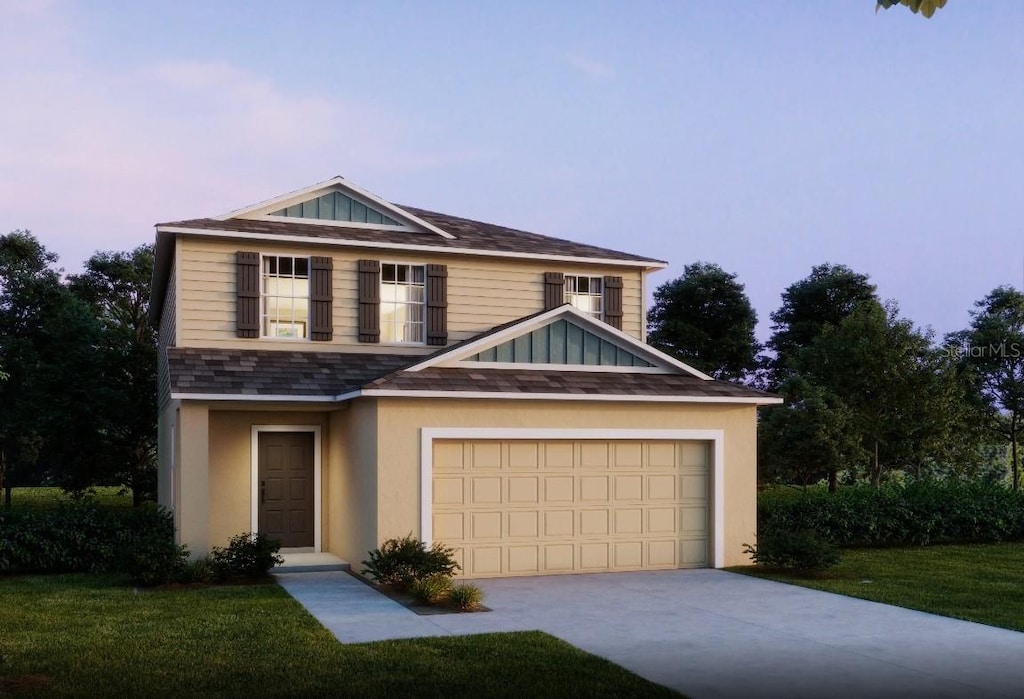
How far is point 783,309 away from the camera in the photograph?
42.3 m

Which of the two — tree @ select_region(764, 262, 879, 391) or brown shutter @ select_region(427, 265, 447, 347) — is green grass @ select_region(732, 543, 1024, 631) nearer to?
brown shutter @ select_region(427, 265, 447, 347)

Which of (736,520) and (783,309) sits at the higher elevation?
(783,309)

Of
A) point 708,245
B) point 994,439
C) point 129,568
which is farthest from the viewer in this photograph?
point 708,245

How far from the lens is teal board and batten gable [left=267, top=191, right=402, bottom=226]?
726 inches

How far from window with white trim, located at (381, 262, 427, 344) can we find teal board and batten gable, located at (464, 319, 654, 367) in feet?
9.59

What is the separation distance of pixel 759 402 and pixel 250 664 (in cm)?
1003

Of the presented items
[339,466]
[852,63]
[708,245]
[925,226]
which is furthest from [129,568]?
[708,245]

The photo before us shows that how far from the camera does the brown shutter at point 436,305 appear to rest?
60.6 feet

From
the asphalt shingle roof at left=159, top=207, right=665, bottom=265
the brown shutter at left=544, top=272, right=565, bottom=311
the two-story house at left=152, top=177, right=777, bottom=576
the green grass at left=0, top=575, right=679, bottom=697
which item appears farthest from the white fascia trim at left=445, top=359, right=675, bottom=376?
the green grass at left=0, top=575, right=679, bottom=697

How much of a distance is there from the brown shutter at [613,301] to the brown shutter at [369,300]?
14.7ft

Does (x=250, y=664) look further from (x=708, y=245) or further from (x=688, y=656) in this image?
(x=708, y=245)

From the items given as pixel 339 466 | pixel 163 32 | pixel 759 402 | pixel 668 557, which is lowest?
pixel 668 557

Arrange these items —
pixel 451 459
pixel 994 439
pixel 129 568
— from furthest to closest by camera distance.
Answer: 1. pixel 994 439
2. pixel 451 459
3. pixel 129 568

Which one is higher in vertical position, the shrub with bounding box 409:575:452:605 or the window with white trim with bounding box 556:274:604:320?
the window with white trim with bounding box 556:274:604:320
